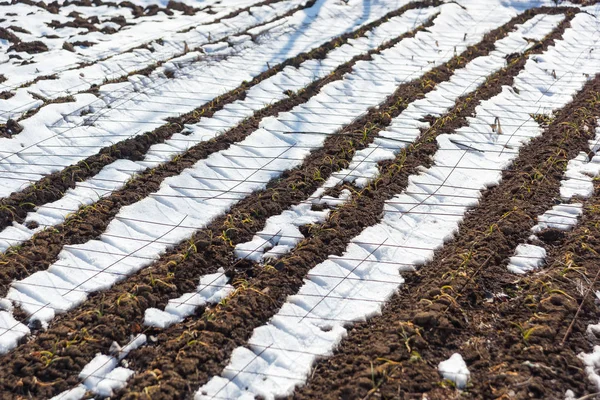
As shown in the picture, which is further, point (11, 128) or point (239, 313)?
point (11, 128)

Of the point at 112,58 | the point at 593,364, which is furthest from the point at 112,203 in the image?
the point at 112,58

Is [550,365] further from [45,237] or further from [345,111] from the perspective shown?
[345,111]

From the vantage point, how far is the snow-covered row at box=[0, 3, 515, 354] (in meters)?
4.11

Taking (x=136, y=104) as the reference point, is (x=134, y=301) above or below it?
below

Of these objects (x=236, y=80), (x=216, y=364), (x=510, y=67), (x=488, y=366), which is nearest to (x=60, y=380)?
(x=216, y=364)

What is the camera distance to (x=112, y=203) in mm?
5059

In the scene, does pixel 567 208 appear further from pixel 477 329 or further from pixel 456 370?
pixel 456 370

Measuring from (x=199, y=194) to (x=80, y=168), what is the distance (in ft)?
4.34

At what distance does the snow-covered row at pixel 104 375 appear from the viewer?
3238 mm

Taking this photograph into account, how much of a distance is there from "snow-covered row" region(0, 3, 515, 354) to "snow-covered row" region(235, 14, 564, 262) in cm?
53

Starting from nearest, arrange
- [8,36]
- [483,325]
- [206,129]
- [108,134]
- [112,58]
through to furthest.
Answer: [483,325] < [108,134] < [206,129] < [112,58] < [8,36]

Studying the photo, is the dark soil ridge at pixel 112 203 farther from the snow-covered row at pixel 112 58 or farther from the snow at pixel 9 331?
the snow-covered row at pixel 112 58

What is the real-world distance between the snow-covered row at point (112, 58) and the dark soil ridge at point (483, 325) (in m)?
5.26

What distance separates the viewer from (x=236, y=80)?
318 inches
